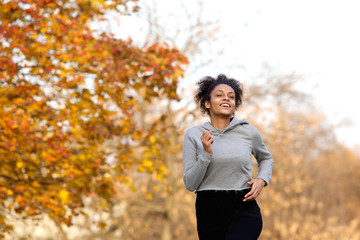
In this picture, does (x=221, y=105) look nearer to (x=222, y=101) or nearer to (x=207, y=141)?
(x=222, y=101)

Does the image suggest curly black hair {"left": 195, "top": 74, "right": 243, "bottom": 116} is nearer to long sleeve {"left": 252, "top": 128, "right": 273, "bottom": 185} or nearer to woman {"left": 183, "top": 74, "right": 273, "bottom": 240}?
→ woman {"left": 183, "top": 74, "right": 273, "bottom": 240}

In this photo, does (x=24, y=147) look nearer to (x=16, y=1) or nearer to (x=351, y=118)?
(x=16, y=1)

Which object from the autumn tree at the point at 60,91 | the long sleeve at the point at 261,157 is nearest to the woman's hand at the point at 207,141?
the long sleeve at the point at 261,157

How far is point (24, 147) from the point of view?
5.80 meters

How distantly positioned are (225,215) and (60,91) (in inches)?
155

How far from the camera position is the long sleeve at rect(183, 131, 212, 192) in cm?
284

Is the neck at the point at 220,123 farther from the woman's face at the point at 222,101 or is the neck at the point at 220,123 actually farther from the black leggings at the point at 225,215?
the black leggings at the point at 225,215

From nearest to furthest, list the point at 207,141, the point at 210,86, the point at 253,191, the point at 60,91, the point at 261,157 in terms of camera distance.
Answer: the point at 207,141
the point at 253,191
the point at 261,157
the point at 210,86
the point at 60,91

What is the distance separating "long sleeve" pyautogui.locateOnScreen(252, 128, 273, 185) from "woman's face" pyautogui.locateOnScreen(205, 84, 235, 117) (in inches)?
9.2

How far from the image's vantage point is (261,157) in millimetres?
3217

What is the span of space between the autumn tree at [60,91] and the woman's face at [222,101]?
3092mm

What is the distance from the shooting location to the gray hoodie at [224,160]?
2.96 metres

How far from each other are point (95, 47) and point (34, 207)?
2287 millimetres

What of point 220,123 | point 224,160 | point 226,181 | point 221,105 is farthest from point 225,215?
point 221,105
